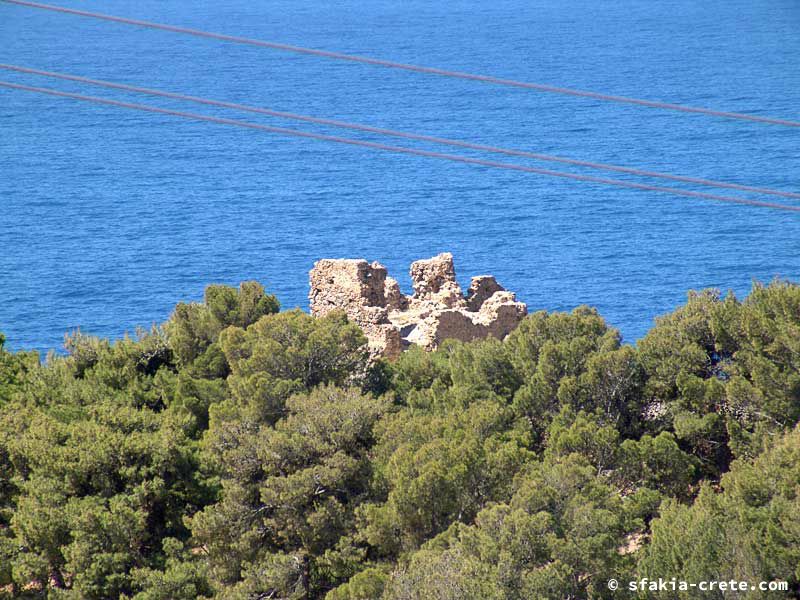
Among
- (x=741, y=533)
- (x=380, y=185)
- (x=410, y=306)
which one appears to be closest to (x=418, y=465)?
(x=741, y=533)

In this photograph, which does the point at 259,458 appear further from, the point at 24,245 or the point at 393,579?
the point at 24,245

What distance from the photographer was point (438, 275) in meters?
53.7

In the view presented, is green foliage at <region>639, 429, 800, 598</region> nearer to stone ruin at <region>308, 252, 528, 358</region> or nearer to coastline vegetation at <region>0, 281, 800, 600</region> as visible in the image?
coastline vegetation at <region>0, 281, 800, 600</region>

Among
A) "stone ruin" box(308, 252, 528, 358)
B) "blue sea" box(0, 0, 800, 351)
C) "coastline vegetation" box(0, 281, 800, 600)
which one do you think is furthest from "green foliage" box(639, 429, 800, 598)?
"blue sea" box(0, 0, 800, 351)

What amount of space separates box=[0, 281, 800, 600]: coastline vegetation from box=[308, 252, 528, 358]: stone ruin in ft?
11.7

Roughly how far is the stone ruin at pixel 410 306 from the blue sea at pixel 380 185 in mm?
39005

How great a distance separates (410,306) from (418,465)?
64.9 feet

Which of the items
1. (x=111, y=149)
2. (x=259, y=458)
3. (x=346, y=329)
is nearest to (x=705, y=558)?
(x=259, y=458)

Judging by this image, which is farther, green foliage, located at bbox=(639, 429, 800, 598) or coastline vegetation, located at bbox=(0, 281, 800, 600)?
coastline vegetation, located at bbox=(0, 281, 800, 600)

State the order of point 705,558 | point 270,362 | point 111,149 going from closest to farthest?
point 705,558 → point 270,362 → point 111,149

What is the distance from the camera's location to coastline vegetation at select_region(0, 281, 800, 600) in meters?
31.5

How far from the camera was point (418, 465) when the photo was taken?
34625 mm

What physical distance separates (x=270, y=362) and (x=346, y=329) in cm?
282

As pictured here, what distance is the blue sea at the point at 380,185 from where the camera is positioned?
105m
